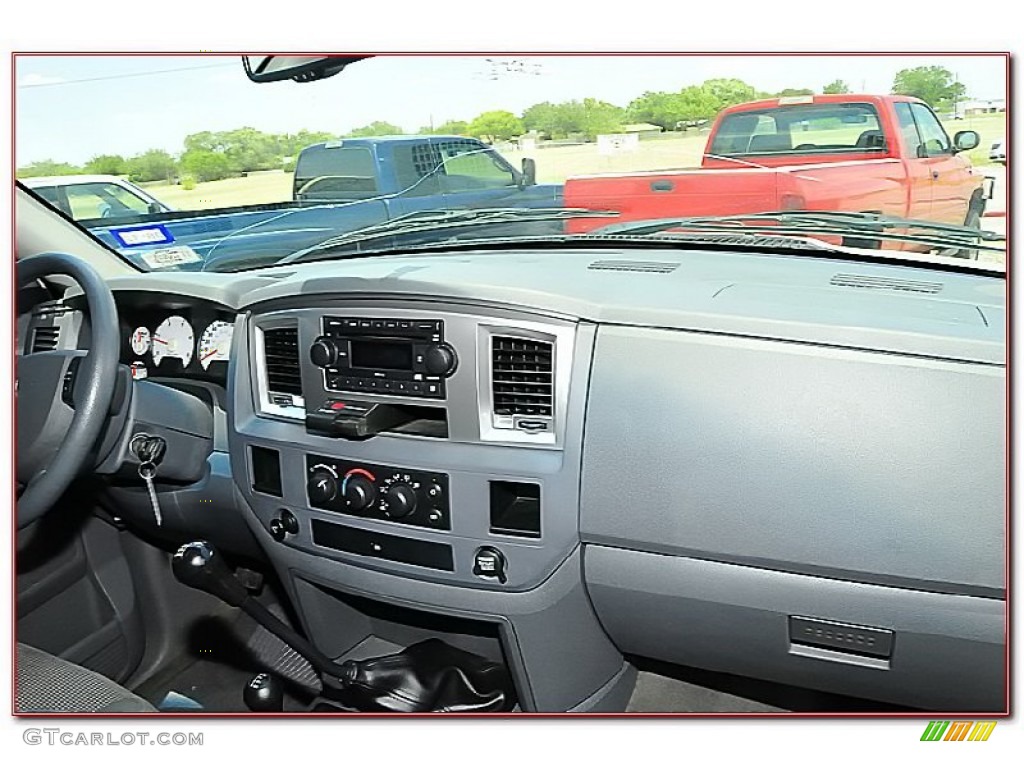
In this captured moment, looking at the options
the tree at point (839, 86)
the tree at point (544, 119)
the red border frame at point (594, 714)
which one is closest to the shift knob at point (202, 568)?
the red border frame at point (594, 714)

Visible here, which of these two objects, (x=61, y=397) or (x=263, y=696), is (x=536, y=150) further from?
(x=263, y=696)

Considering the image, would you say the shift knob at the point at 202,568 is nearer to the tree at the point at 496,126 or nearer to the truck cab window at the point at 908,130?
the tree at the point at 496,126

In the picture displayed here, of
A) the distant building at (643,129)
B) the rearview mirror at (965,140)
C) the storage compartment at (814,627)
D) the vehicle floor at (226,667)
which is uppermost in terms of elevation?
the distant building at (643,129)

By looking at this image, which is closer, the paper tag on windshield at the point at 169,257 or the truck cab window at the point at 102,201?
the truck cab window at the point at 102,201

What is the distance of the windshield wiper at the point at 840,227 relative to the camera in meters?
1.83

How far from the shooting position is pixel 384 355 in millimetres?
1962

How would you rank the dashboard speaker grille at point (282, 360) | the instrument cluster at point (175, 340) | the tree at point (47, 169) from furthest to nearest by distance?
the instrument cluster at point (175, 340)
the dashboard speaker grille at point (282, 360)
the tree at point (47, 169)

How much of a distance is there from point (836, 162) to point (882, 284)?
0.76 feet

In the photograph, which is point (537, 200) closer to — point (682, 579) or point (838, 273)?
point (838, 273)

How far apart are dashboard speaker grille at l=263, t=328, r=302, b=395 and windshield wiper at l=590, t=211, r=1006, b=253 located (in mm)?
688

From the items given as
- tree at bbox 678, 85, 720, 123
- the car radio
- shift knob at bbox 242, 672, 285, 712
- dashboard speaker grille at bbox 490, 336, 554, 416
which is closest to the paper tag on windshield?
the car radio

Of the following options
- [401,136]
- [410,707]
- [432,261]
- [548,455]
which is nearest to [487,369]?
[548,455]

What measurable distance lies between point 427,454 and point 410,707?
619mm

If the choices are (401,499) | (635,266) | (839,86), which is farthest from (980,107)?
(401,499)
